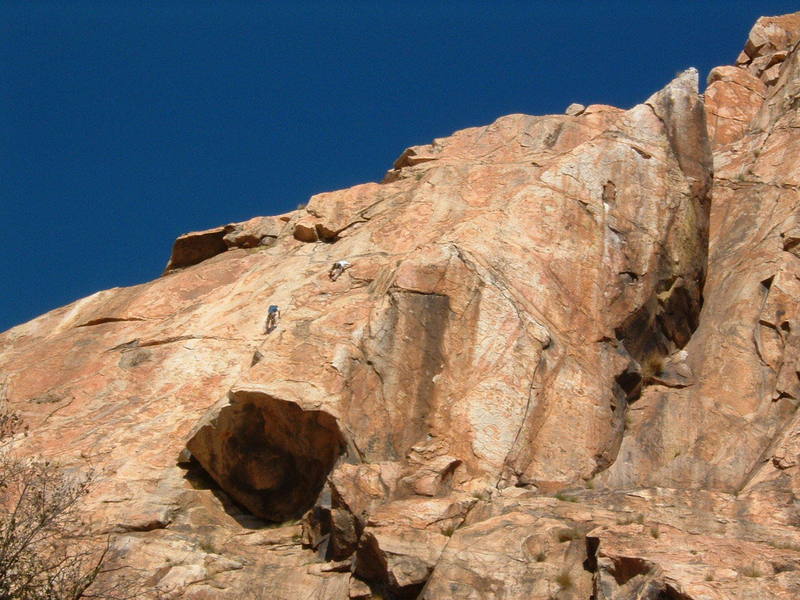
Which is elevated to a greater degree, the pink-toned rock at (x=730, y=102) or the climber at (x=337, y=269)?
the pink-toned rock at (x=730, y=102)

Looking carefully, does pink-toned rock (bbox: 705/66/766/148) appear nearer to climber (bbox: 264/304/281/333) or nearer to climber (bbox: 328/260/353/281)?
climber (bbox: 328/260/353/281)

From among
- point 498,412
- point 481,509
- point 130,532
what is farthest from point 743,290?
point 130,532

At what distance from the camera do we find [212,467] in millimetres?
23172

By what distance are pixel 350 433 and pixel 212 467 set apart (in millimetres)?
3124

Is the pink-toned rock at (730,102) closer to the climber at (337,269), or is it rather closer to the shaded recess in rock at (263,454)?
the climber at (337,269)

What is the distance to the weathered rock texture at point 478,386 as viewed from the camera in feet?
62.5

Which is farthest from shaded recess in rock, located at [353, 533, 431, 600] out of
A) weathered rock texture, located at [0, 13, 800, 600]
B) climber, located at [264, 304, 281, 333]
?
climber, located at [264, 304, 281, 333]

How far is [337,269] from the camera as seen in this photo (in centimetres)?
2714

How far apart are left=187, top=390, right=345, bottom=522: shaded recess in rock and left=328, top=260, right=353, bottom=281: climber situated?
5.16 m

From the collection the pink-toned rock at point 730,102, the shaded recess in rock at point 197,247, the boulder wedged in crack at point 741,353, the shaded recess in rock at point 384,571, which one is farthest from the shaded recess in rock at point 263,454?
the pink-toned rock at point 730,102

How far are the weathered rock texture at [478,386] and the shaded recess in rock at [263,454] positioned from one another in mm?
56

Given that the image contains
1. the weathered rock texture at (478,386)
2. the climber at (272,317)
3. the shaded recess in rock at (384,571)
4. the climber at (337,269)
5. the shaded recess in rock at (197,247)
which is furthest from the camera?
the shaded recess in rock at (197,247)

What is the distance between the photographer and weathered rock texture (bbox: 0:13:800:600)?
62.5 feet

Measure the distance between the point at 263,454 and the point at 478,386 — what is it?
4521 mm
